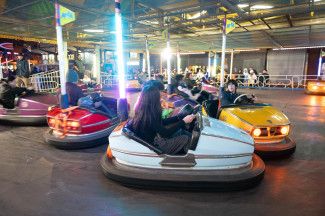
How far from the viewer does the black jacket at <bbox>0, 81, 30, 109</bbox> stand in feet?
13.6

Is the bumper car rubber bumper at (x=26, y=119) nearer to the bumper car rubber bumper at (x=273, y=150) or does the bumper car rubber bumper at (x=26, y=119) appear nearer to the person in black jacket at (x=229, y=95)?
the person in black jacket at (x=229, y=95)

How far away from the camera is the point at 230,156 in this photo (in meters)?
1.98

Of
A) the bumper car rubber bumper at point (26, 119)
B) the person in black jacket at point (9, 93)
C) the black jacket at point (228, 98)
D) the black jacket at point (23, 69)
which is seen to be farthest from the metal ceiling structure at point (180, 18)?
the bumper car rubber bumper at point (26, 119)

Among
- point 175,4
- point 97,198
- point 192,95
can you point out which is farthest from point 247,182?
point 175,4

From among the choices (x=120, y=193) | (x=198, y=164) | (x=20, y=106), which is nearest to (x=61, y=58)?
(x=20, y=106)

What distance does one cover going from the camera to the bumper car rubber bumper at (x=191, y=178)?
75.4 inches

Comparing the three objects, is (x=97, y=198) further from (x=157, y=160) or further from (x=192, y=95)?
(x=192, y=95)

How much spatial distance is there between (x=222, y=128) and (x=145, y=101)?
71 cm

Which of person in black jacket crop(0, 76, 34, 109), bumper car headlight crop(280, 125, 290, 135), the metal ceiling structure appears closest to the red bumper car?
person in black jacket crop(0, 76, 34, 109)

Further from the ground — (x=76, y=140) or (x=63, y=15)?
(x=63, y=15)

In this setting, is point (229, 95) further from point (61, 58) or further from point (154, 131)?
point (61, 58)

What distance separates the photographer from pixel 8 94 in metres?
4.18

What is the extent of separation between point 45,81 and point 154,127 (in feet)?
20.6

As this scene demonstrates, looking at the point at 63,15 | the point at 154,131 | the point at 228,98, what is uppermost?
the point at 63,15
